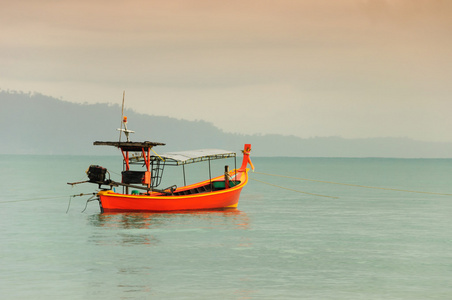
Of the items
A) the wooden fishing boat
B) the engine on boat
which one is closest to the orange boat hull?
the wooden fishing boat

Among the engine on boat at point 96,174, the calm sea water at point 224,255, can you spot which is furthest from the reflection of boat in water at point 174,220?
the engine on boat at point 96,174

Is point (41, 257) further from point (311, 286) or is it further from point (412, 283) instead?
point (412, 283)

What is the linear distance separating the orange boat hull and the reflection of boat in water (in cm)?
48

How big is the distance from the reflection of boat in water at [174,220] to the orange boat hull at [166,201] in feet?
1.59

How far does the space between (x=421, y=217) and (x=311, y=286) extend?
23.7 m

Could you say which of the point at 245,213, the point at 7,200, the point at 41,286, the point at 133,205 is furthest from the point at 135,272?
the point at 7,200

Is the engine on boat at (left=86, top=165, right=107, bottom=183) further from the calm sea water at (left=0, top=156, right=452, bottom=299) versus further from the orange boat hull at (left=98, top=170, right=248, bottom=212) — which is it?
the calm sea water at (left=0, top=156, right=452, bottom=299)

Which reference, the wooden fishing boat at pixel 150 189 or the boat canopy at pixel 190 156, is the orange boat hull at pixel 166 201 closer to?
the wooden fishing boat at pixel 150 189

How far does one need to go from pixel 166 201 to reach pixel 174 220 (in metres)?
1.51

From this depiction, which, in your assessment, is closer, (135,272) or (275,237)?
(135,272)

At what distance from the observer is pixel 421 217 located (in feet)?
131

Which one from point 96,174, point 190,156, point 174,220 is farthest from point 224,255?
point 190,156

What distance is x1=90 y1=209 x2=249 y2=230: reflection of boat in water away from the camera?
3219 cm

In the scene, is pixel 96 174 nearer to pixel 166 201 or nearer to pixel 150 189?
pixel 150 189
